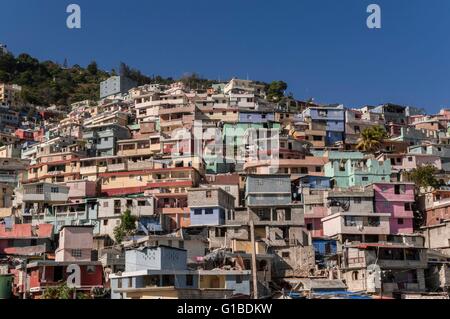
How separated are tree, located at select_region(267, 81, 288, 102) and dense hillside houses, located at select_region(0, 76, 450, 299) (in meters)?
13.1

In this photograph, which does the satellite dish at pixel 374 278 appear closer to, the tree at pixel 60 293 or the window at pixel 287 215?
the window at pixel 287 215

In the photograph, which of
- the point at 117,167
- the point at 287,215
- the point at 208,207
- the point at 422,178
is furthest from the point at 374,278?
the point at 117,167

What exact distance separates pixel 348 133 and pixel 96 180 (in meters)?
20.8

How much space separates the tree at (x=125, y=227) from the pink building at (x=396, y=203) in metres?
12.9

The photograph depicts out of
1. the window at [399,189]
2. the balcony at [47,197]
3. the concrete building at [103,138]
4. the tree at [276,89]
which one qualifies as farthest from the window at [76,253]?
the tree at [276,89]

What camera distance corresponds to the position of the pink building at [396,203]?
3805 cm

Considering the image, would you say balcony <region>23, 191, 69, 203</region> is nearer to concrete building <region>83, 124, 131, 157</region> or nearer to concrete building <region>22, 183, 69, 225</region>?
concrete building <region>22, 183, 69, 225</region>

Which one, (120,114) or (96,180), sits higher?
(120,114)

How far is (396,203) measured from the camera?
38438 mm

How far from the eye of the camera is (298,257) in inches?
1251
